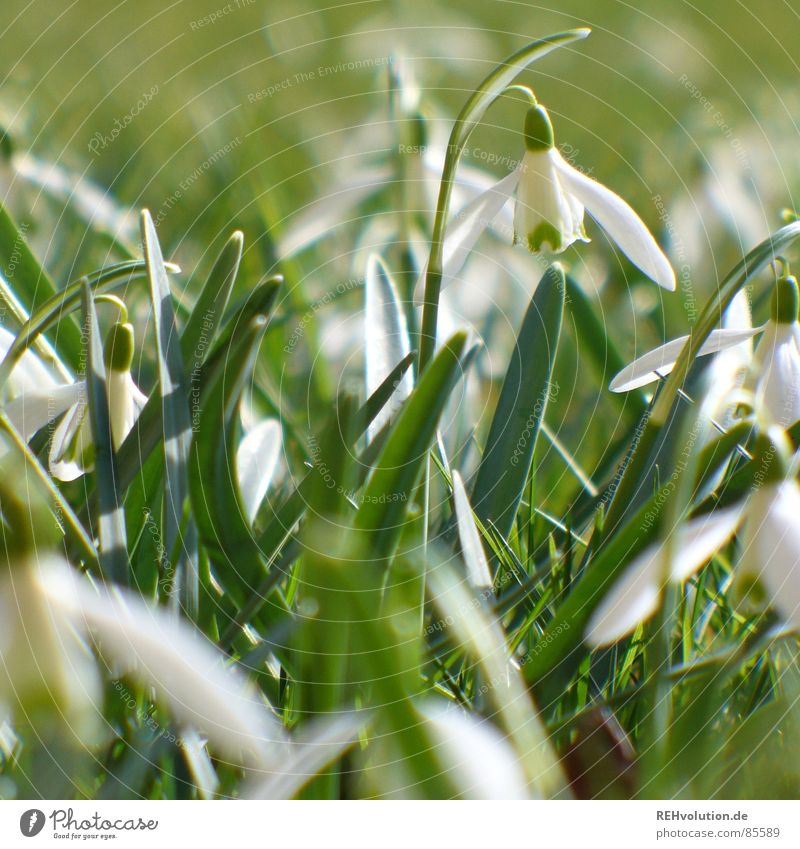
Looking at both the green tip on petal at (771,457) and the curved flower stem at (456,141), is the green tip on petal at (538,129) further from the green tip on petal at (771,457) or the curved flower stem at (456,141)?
the green tip on petal at (771,457)

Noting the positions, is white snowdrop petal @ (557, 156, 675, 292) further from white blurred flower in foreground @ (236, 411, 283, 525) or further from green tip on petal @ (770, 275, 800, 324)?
white blurred flower in foreground @ (236, 411, 283, 525)

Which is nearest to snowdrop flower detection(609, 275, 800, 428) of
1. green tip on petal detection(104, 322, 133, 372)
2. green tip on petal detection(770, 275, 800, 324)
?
green tip on petal detection(770, 275, 800, 324)

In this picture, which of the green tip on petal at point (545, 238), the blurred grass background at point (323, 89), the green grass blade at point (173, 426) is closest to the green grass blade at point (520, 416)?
the green tip on petal at point (545, 238)

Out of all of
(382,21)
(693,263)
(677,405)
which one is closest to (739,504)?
(677,405)

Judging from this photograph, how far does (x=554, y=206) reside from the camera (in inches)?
12.8

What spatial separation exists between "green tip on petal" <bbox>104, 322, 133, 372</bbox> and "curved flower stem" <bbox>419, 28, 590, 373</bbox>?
0.36ft

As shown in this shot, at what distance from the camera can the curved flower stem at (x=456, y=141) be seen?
309 mm

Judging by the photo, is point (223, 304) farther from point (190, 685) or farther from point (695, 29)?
point (695, 29)

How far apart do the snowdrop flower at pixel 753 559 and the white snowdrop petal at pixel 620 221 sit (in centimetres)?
8

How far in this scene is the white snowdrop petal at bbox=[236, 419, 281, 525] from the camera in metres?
0.36

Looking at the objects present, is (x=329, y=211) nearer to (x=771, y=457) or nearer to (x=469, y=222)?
(x=469, y=222)

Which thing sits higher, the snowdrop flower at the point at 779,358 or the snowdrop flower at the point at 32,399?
the snowdrop flower at the point at 32,399

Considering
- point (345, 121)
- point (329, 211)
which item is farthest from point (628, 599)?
point (345, 121)
